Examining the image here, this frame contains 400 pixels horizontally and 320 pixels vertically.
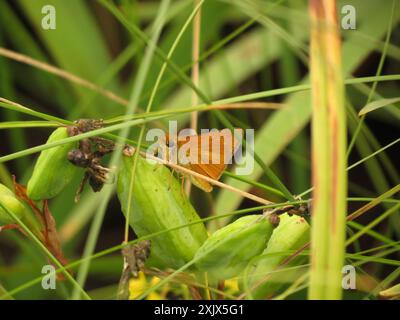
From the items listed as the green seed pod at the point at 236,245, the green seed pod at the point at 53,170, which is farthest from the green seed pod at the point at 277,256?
the green seed pod at the point at 53,170

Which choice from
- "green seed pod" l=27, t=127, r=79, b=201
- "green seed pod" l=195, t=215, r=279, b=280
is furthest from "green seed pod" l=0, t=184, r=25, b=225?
"green seed pod" l=195, t=215, r=279, b=280

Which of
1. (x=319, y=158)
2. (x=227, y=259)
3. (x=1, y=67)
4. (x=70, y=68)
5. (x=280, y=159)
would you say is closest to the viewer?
(x=319, y=158)

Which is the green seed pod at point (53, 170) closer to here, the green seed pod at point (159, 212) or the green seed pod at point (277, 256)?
the green seed pod at point (159, 212)

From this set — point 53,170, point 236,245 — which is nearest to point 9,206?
point 53,170

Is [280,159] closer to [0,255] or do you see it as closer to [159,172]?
[0,255]

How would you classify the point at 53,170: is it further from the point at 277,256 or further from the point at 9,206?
the point at 277,256
